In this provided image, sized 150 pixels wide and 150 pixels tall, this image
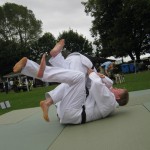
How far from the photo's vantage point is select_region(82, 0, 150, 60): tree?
47969 millimetres

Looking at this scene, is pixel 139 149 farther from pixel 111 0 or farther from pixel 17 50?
pixel 17 50

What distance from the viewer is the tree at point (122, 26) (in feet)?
157

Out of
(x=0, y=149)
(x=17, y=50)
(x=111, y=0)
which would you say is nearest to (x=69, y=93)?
(x=0, y=149)

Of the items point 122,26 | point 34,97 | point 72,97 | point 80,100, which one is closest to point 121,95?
point 80,100

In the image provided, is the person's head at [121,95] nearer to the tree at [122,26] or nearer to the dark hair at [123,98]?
the dark hair at [123,98]

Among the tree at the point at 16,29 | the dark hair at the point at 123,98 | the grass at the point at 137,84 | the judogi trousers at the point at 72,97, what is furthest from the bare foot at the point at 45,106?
the tree at the point at 16,29

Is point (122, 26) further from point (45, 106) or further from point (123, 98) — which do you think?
point (45, 106)

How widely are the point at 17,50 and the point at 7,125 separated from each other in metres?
55.6

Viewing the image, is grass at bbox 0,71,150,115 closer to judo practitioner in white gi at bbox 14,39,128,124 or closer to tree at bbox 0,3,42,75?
judo practitioner in white gi at bbox 14,39,128,124

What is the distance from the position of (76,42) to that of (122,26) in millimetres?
24727

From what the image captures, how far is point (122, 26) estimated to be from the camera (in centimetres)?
4941

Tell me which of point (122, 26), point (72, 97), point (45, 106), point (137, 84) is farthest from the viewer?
point (122, 26)

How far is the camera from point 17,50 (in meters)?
62.1

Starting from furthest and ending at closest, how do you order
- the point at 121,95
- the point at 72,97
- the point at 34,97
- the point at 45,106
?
1. the point at 34,97
2. the point at 121,95
3. the point at 72,97
4. the point at 45,106
